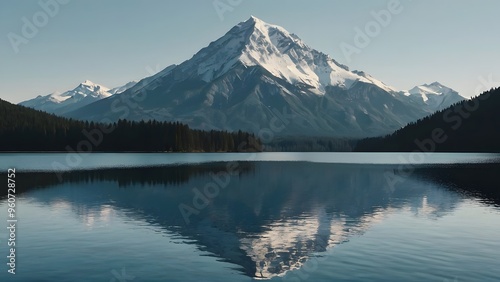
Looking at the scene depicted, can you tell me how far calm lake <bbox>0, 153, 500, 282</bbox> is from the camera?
34.3 m

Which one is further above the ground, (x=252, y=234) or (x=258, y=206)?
(x=258, y=206)

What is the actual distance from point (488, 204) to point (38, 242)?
63.4 meters

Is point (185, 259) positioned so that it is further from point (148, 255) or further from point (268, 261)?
point (268, 261)

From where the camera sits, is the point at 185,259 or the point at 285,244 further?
the point at 285,244

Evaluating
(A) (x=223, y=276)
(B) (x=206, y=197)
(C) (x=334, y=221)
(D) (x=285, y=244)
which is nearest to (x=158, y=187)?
(B) (x=206, y=197)

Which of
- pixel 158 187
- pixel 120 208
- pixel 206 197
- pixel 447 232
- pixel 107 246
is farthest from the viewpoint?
pixel 158 187

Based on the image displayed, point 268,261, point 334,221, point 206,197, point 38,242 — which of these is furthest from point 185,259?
point 206,197

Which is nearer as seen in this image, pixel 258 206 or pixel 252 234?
pixel 252 234

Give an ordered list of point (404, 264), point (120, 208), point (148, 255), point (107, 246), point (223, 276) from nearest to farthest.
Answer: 1. point (223, 276)
2. point (404, 264)
3. point (148, 255)
4. point (107, 246)
5. point (120, 208)

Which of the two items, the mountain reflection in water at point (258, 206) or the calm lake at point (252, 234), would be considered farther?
the mountain reflection in water at point (258, 206)

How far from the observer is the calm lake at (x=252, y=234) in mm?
34281

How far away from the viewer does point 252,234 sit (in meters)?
48.8

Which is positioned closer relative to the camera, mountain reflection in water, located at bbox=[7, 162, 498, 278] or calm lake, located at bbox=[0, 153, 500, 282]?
calm lake, located at bbox=[0, 153, 500, 282]

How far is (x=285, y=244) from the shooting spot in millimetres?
43719
